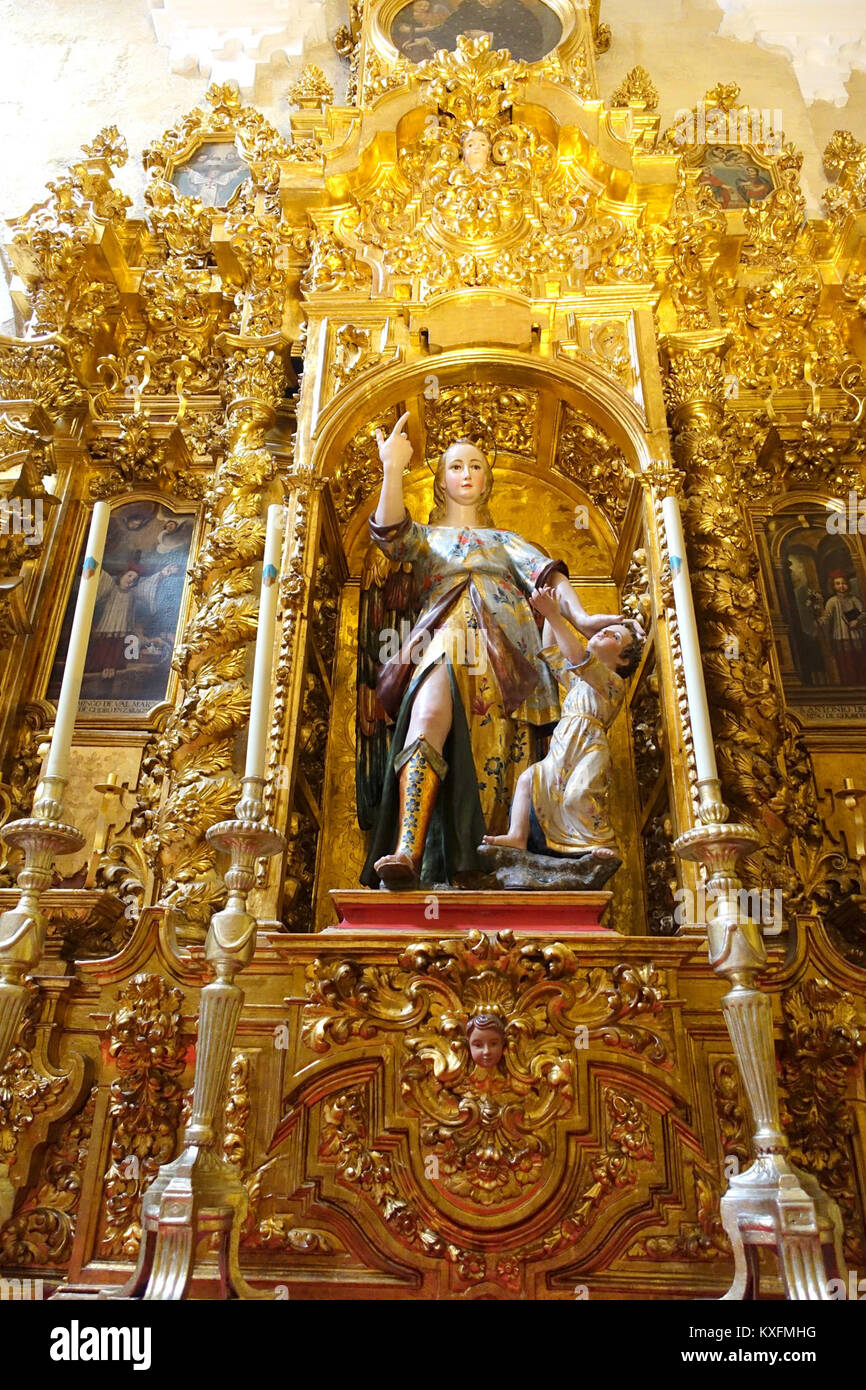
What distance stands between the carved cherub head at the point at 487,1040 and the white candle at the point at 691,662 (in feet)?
3.40

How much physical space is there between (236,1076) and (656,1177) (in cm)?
136

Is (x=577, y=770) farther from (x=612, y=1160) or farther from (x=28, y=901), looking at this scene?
(x=28, y=901)

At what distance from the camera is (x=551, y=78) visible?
252 inches

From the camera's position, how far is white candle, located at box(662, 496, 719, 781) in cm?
288

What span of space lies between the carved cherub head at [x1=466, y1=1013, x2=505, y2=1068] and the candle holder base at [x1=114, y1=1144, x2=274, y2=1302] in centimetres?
109

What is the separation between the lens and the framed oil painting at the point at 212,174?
7605 millimetres

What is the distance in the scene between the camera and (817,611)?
5.63 metres

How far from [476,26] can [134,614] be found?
5336mm

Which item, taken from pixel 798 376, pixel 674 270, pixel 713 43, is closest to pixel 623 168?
pixel 674 270

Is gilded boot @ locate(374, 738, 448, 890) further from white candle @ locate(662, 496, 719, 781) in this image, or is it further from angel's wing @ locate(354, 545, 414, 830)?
white candle @ locate(662, 496, 719, 781)

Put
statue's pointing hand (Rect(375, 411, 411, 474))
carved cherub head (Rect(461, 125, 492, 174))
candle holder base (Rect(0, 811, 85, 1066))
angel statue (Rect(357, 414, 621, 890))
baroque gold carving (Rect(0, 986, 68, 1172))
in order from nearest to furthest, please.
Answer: candle holder base (Rect(0, 811, 85, 1066)), baroque gold carving (Rect(0, 986, 68, 1172)), angel statue (Rect(357, 414, 621, 890)), statue's pointing hand (Rect(375, 411, 411, 474)), carved cherub head (Rect(461, 125, 492, 174))

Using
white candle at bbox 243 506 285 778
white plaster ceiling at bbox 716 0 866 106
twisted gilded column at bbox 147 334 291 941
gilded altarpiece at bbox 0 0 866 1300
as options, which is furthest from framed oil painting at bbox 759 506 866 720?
white plaster ceiling at bbox 716 0 866 106

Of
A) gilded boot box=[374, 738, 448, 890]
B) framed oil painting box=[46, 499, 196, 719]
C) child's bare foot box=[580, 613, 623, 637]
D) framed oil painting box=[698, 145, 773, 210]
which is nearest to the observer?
gilded boot box=[374, 738, 448, 890]
